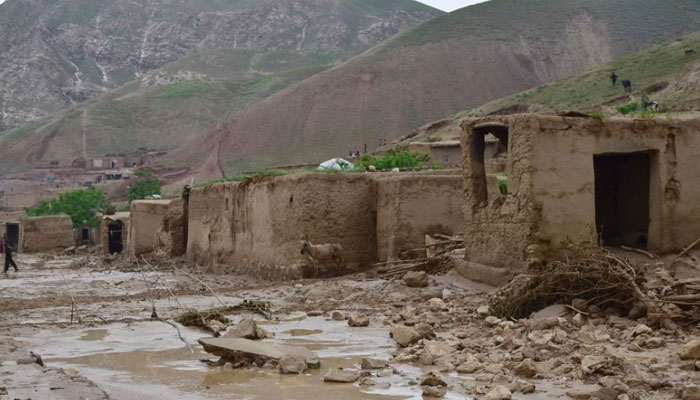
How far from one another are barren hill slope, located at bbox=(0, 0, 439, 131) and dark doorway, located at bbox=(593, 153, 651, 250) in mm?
123260

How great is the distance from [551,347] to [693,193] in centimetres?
478

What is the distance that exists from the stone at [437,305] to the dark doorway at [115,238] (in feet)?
74.6

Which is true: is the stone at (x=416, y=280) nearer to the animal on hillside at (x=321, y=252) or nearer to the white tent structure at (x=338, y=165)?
the animal on hillside at (x=321, y=252)

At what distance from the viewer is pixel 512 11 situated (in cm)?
8769

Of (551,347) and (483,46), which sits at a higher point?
(483,46)

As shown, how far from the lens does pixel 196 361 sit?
7.73 metres

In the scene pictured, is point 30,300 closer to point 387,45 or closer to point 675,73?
point 675,73

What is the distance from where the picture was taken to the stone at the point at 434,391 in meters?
6.05

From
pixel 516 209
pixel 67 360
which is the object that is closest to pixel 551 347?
pixel 516 209

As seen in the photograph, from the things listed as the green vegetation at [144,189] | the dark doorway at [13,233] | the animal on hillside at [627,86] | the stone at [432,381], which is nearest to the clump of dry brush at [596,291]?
the stone at [432,381]

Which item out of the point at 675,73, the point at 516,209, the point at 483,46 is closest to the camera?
the point at 516,209

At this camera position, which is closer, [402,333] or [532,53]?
[402,333]

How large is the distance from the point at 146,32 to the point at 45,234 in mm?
125333

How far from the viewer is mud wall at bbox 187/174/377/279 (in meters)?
14.0
